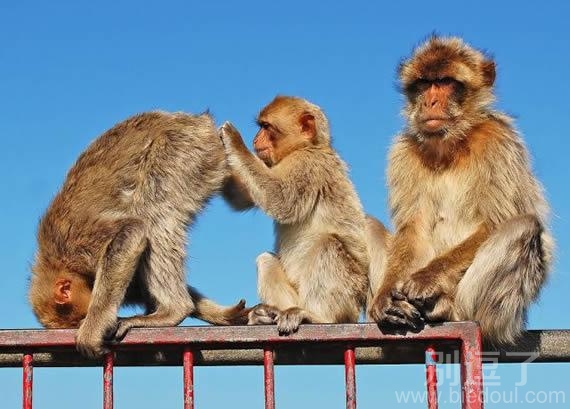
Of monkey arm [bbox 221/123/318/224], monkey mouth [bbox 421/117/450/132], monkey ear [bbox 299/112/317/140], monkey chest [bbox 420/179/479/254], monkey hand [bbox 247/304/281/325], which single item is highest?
monkey ear [bbox 299/112/317/140]

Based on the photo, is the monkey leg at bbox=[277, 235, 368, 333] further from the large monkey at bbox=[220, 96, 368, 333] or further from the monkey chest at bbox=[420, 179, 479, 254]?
the monkey chest at bbox=[420, 179, 479, 254]

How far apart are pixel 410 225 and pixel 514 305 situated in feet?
3.36

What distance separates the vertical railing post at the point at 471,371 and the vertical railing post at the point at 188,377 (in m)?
1.29

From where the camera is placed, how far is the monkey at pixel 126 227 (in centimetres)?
570

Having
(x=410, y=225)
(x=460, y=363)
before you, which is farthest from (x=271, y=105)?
(x=460, y=363)

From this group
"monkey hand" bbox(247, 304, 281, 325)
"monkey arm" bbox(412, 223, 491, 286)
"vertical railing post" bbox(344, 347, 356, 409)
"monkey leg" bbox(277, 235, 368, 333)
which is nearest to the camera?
"vertical railing post" bbox(344, 347, 356, 409)

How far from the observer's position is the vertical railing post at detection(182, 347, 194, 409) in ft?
14.0

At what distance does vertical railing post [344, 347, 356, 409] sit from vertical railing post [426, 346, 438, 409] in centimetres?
36

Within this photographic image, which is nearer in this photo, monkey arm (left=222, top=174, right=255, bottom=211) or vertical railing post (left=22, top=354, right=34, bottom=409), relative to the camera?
vertical railing post (left=22, top=354, right=34, bottom=409)

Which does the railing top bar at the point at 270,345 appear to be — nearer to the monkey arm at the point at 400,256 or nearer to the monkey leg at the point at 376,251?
the monkey arm at the point at 400,256

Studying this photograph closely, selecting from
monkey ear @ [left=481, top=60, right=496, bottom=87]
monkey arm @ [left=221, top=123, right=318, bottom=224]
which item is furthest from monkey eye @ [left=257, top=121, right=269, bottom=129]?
monkey ear @ [left=481, top=60, right=496, bottom=87]

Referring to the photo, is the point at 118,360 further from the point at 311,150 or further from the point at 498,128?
the point at 498,128

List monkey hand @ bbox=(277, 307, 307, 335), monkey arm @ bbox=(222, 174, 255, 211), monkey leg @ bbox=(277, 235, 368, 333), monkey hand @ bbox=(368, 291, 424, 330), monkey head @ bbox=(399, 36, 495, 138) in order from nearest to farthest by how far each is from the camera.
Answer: monkey hand @ bbox=(277, 307, 307, 335), monkey hand @ bbox=(368, 291, 424, 330), monkey head @ bbox=(399, 36, 495, 138), monkey leg @ bbox=(277, 235, 368, 333), monkey arm @ bbox=(222, 174, 255, 211)

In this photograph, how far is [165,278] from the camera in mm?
5828
